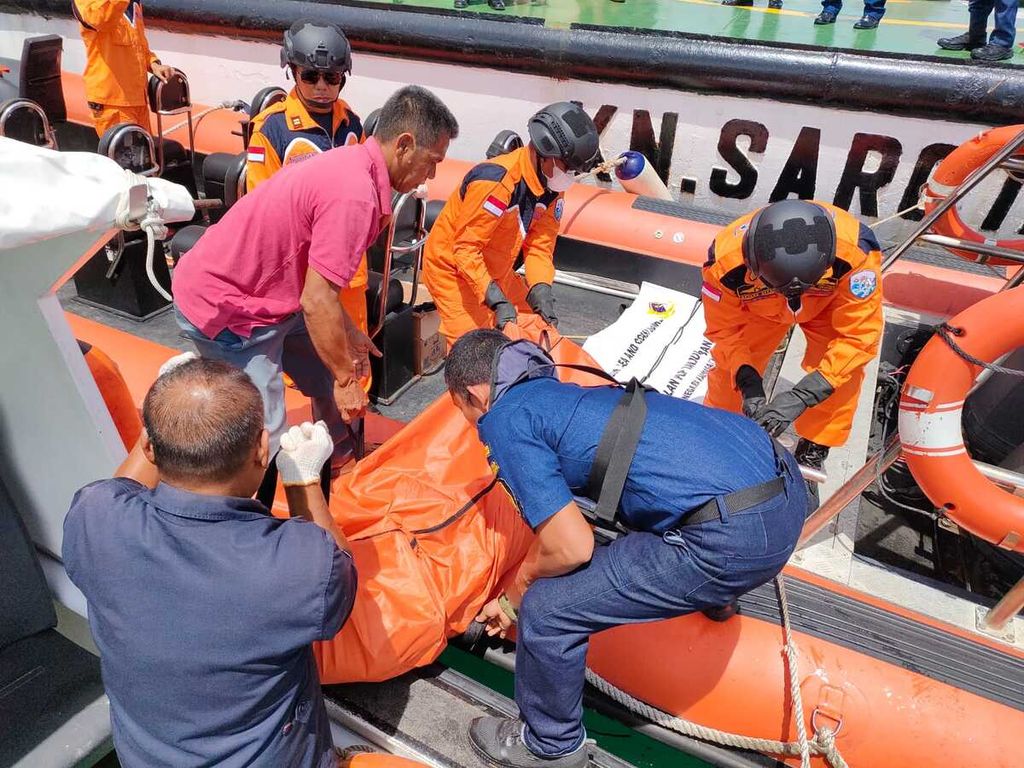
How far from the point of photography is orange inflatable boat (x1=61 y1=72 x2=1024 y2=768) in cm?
173

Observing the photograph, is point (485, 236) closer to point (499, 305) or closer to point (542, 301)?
point (499, 305)

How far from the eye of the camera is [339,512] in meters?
2.03

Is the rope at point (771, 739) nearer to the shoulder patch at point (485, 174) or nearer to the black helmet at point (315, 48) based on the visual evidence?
the shoulder patch at point (485, 174)

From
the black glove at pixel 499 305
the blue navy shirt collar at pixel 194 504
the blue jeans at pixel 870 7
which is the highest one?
the blue jeans at pixel 870 7

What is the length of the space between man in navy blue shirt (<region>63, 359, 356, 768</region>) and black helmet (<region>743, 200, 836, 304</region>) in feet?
5.68

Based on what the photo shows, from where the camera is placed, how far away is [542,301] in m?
3.14

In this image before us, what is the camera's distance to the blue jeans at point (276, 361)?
84.9 inches

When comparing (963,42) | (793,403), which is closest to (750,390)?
(793,403)

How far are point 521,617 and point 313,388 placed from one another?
1.31m

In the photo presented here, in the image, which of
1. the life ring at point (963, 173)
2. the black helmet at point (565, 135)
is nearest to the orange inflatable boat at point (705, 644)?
the black helmet at point (565, 135)

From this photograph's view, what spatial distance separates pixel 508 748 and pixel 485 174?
6.69 feet

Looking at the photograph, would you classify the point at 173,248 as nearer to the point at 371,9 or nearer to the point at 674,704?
the point at 674,704

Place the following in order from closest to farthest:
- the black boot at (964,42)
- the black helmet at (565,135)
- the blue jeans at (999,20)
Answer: the black helmet at (565,135), the blue jeans at (999,20), the black boot at (964,42)

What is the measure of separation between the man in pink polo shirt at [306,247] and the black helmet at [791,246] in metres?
1.08
